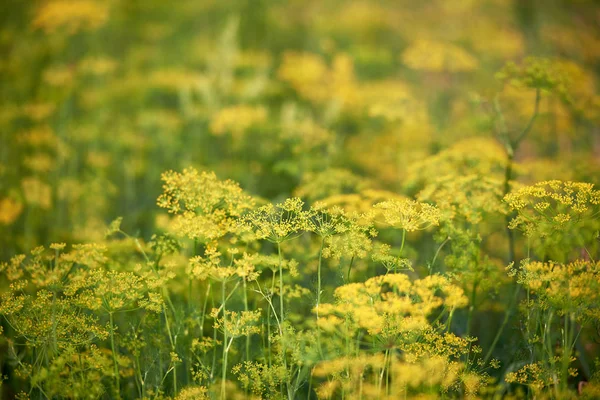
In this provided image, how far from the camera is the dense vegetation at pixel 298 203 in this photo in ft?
8.06

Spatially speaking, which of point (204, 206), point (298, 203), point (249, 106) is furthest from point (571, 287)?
point (249, 106)

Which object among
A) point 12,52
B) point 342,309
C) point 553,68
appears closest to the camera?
point 342,309

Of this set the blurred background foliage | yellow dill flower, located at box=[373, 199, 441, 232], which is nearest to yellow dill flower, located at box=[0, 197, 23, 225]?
the blurred background foliage

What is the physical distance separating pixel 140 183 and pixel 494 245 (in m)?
4.77

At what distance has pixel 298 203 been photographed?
2.63 meters

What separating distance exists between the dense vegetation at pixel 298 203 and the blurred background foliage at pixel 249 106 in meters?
0.04

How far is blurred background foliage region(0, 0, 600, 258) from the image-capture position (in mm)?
4867

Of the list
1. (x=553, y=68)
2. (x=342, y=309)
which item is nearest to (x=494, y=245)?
(x=553, y=68)

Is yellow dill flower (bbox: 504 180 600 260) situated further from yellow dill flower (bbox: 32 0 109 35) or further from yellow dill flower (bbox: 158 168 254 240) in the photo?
yellow dill flower (bbox: 32 0 109 35)

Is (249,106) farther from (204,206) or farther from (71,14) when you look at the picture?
(204,206)

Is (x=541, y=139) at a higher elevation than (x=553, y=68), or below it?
below

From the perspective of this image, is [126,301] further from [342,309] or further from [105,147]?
[105,147]

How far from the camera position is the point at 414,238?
480 cm

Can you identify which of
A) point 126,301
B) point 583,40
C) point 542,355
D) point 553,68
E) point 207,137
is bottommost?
point 542,355
